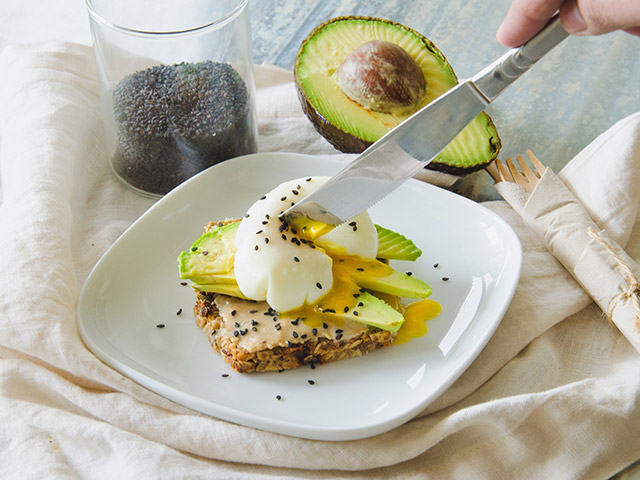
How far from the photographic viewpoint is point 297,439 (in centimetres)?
149

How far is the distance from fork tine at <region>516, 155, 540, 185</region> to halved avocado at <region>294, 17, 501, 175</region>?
90 mm

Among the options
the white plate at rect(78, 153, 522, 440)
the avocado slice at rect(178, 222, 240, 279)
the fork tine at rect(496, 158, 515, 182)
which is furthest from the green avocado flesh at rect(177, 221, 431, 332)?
the fork tine at rect(496, 158, 515, 182)

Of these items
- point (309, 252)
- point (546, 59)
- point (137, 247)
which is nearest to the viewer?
point (309, 252)

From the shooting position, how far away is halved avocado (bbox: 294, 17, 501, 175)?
2039mm

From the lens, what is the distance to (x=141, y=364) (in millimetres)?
1624

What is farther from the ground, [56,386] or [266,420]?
[266,420]

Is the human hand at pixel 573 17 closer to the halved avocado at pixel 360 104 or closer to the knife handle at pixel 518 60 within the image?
the knife handle at pixel 518 60

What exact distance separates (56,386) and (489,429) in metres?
0.89

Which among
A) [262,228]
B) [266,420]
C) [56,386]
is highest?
[262,228]

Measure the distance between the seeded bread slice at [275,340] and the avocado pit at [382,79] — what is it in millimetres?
738

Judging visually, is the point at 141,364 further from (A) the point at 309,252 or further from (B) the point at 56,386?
(A) the point at 309,252

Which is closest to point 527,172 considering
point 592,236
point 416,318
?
point 592,236

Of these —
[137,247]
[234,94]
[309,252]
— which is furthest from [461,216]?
[137,247]

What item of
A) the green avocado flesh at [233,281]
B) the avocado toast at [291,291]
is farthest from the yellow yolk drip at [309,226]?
the green avocado flesh at [233,281]
